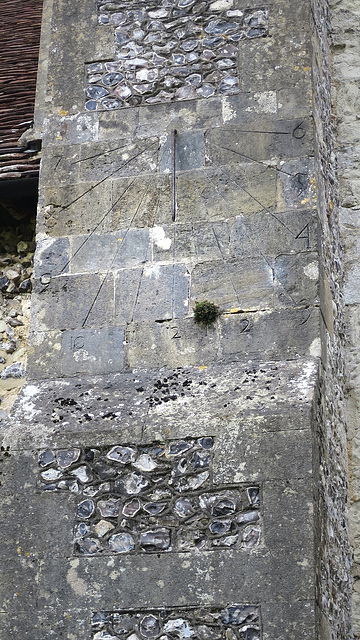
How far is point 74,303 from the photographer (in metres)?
5.90

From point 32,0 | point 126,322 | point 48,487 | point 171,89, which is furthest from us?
point 32,0

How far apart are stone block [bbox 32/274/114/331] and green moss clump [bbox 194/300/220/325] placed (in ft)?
1.64

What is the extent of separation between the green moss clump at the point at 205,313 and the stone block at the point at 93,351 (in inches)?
17.1

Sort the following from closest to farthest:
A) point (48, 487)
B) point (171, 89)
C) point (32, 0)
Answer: point (48, 487)
point (171, 89)
point (32, 0)

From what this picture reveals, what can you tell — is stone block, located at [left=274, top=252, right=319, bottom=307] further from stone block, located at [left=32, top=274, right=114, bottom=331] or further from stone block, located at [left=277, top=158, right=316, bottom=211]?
stone block, located at [left=32, top=274, right=114, bottom=331]

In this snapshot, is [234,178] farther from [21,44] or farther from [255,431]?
[21,44]

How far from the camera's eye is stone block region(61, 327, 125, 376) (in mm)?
5727

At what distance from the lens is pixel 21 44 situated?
8125mm

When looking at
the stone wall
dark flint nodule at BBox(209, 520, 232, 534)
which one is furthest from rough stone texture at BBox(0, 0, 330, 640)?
the stone wall

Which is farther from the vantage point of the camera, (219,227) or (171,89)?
(171,89)

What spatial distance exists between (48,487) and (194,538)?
81 cm

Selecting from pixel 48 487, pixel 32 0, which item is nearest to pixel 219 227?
pixel 48 487

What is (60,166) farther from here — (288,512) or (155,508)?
(288,512)

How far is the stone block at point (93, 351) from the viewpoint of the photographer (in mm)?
5727
